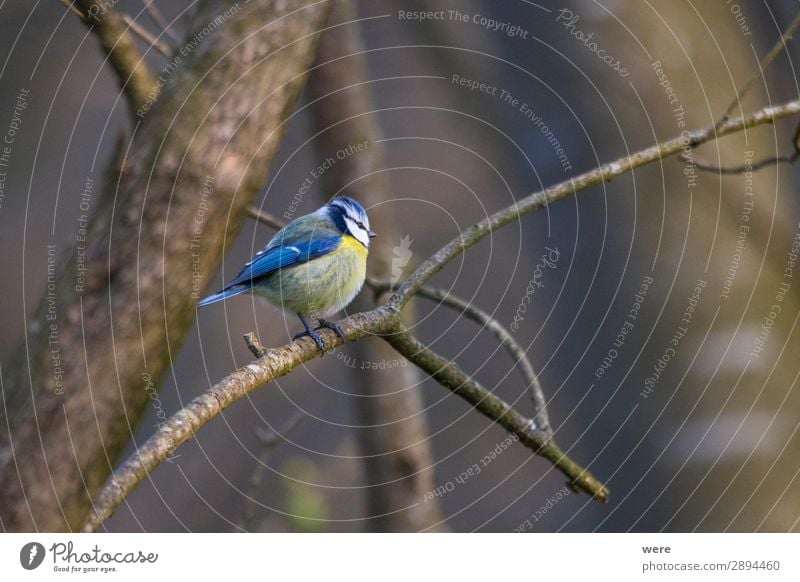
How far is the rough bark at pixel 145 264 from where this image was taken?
1.24 m

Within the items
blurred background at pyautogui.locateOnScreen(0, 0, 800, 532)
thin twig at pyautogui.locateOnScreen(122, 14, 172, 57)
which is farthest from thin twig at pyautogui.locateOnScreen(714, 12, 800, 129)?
thin twig at pyautogui.locateOnScreen(122, 14, 172, 57)

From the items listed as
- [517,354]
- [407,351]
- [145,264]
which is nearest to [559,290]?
[517,354]

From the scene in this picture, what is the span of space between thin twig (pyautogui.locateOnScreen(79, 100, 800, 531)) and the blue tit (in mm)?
219

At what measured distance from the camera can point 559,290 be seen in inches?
74.0

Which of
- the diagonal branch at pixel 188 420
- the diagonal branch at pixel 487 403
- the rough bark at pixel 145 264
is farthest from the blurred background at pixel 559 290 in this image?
the diagonal branch at pixel 188 420

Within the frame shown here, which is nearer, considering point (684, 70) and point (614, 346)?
point (684, 70)

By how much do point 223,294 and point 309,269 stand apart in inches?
7.3

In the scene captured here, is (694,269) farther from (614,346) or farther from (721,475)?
(721,475)

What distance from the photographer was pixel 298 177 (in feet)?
6.11

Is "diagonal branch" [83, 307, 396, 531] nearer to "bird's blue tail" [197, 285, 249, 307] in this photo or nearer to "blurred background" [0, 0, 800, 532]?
"bird's blue tail" [197, 285, 249, 307]

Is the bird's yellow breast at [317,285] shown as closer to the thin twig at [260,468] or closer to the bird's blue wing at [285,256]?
the bird's blue wing at [285,256]
